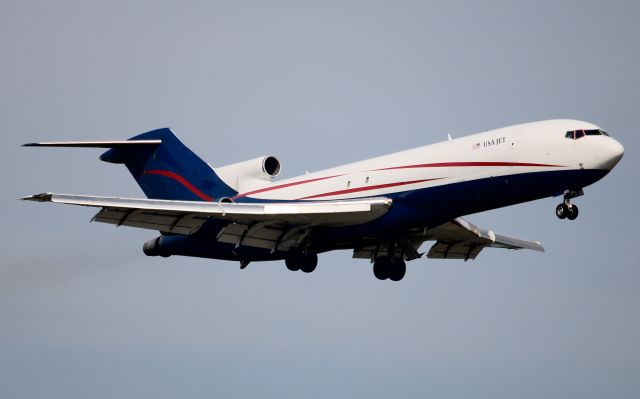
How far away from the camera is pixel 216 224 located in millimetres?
38750

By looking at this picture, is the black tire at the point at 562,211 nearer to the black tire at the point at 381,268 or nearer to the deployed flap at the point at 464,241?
the deployed flap at the point at 464,241

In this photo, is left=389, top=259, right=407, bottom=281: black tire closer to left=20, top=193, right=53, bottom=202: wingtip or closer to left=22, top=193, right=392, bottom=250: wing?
left=22, top=193, right=392, bottom=250: wing

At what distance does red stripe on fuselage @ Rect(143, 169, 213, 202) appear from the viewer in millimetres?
40281

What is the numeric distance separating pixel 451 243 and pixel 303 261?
6.23 m

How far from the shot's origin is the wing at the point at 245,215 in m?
35.5

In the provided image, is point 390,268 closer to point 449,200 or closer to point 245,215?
point 449,200

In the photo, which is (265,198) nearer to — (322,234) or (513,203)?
(322,234)

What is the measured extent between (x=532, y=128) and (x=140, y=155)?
551 inches

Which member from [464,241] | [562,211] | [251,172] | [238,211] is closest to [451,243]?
[464,241]

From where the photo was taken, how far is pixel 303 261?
37688mm

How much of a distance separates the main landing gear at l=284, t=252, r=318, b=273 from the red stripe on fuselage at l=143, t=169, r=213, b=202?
4.00 meters

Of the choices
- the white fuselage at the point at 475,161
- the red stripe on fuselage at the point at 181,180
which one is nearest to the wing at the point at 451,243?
the white fuselage at the point at 475,161

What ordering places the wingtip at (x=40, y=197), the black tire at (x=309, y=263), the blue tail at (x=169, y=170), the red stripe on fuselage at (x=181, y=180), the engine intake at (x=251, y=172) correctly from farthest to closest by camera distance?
the blue tail at (x=169, y=170) < the red stripe on fuselage at (x=181, y=180) < the engine intake at (x=251, y=172) < the black tire at (x=309, y=263) < the wingtip at (x=40, y=197)

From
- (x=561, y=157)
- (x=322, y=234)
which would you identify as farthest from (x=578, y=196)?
(x=322, y=234)
